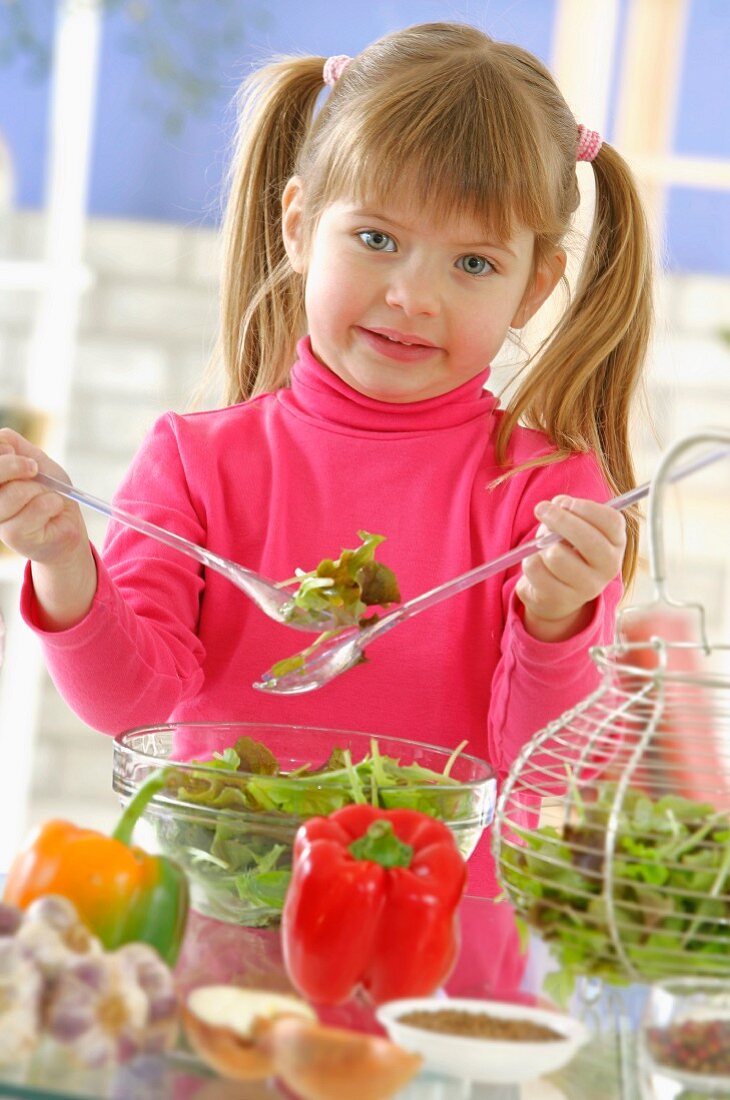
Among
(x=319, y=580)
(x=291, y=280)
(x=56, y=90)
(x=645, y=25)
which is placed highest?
(x=645, y=25)

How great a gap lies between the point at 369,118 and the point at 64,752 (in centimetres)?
255

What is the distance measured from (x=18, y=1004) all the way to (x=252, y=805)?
0.27 m

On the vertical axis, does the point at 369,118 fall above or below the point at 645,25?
below

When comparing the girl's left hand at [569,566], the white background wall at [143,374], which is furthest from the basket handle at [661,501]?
the white background wall at [143,374]

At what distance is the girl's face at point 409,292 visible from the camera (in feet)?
4.63

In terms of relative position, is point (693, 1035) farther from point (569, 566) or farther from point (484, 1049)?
point (569, 566)

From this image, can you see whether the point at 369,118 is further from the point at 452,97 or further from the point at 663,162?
the point at 663,162

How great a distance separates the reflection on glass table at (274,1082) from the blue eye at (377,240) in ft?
2.24

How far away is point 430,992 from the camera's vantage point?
81 cm

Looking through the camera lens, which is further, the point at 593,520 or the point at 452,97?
the point at 452,97

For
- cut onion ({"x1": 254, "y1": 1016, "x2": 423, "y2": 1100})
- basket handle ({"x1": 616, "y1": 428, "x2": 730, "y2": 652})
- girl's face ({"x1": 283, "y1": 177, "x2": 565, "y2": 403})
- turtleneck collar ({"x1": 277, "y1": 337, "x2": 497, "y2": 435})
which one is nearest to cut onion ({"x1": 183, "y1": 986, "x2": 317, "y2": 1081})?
cut onion ({"x1": 254, "y1": 1016, "x2": 423, "y2": 1100})

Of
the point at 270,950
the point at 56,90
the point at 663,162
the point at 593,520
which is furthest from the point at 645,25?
the point at 270,950

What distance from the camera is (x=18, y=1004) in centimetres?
68

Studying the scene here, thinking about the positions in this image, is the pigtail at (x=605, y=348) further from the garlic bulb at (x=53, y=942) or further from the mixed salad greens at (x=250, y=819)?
the garlic bulb at (x=53, y=942)
